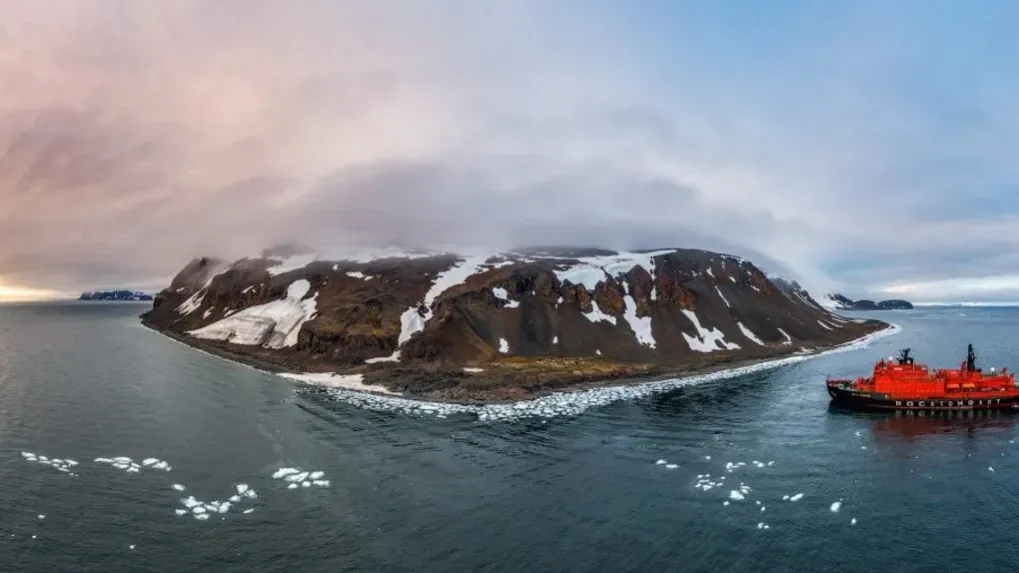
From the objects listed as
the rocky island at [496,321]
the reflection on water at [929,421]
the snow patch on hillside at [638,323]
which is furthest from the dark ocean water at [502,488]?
the snow patch on hillside at [638,323]

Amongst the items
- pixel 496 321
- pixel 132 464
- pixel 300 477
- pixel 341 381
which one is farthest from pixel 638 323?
pixel 132 464

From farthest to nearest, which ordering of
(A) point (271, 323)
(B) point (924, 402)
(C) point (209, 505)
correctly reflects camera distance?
(A) point (271, 323), (B) point (924, 402), (C) point (209, 505)

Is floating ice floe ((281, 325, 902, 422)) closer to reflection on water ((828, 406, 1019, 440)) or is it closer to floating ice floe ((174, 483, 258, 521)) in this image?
reflection on water ((828, 406, 1019, 440))

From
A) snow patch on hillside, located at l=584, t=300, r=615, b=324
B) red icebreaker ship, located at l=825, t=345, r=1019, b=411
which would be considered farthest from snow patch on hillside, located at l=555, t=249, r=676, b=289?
red icebreaker ship, located at l=825, t=345, r=1019, b=411

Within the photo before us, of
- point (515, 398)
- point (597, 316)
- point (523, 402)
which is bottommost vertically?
point (523, 402)

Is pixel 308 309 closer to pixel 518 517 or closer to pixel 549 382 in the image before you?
pixel 549 382

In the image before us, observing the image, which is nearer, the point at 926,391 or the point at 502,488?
the point at 502,488

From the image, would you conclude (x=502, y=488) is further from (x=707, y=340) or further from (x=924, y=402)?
(x=707, y=340)

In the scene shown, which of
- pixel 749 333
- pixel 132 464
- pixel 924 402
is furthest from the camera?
pixel 749 333
